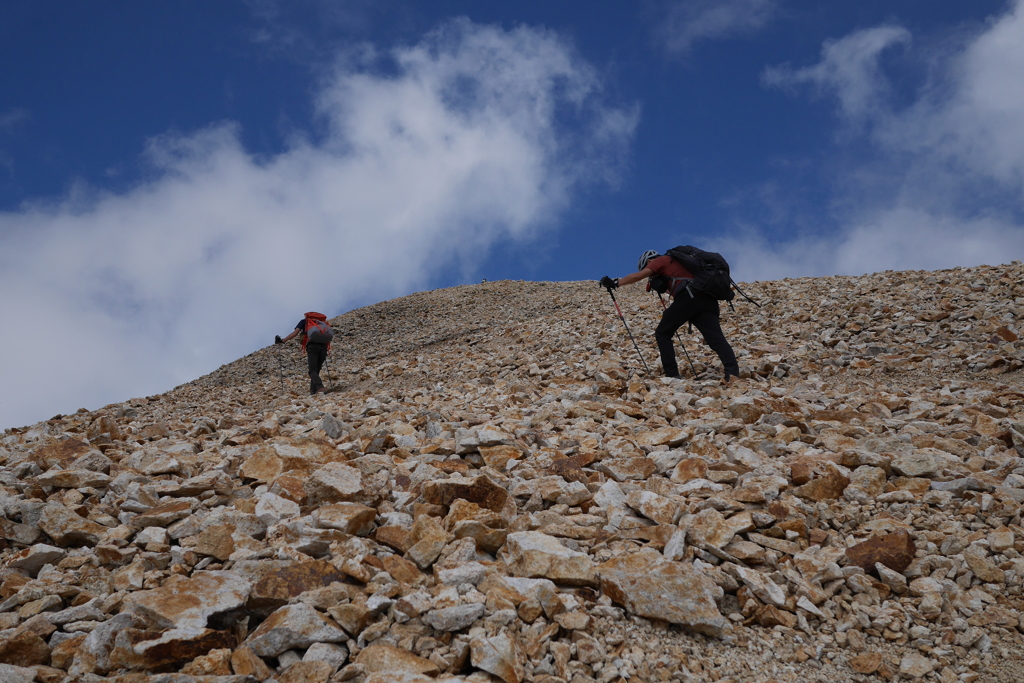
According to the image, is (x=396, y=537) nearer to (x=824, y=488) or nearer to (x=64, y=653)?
(x=64, y=653)

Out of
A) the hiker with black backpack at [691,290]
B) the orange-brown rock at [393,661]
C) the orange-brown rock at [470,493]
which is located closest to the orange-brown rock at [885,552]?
the orange-brown rock at [470,493]

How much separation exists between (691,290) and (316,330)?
872 centimetres

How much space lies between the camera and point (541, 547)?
3.55m

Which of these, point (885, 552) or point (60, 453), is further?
point (60, 453)

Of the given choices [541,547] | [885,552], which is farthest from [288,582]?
[885,552]

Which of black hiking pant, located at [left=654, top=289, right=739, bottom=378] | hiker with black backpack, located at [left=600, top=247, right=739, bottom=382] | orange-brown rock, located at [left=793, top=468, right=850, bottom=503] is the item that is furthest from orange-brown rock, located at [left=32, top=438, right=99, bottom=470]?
black hiking pant, located at [left=654, top=289, right=739, bottom=378]

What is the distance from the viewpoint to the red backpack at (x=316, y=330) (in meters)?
14.2

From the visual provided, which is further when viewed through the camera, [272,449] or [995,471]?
[272,449]

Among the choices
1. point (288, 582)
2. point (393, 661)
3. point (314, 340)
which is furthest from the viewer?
point (314, 340)

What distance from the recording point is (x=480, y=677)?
2.75m

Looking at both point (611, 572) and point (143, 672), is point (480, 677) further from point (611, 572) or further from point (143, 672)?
point (143, 672)

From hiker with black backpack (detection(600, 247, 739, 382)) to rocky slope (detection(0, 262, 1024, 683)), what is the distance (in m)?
2.14

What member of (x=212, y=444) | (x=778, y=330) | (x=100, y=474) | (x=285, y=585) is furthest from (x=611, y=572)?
(x=778, y=330)

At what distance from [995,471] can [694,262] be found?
5342 millimetres
